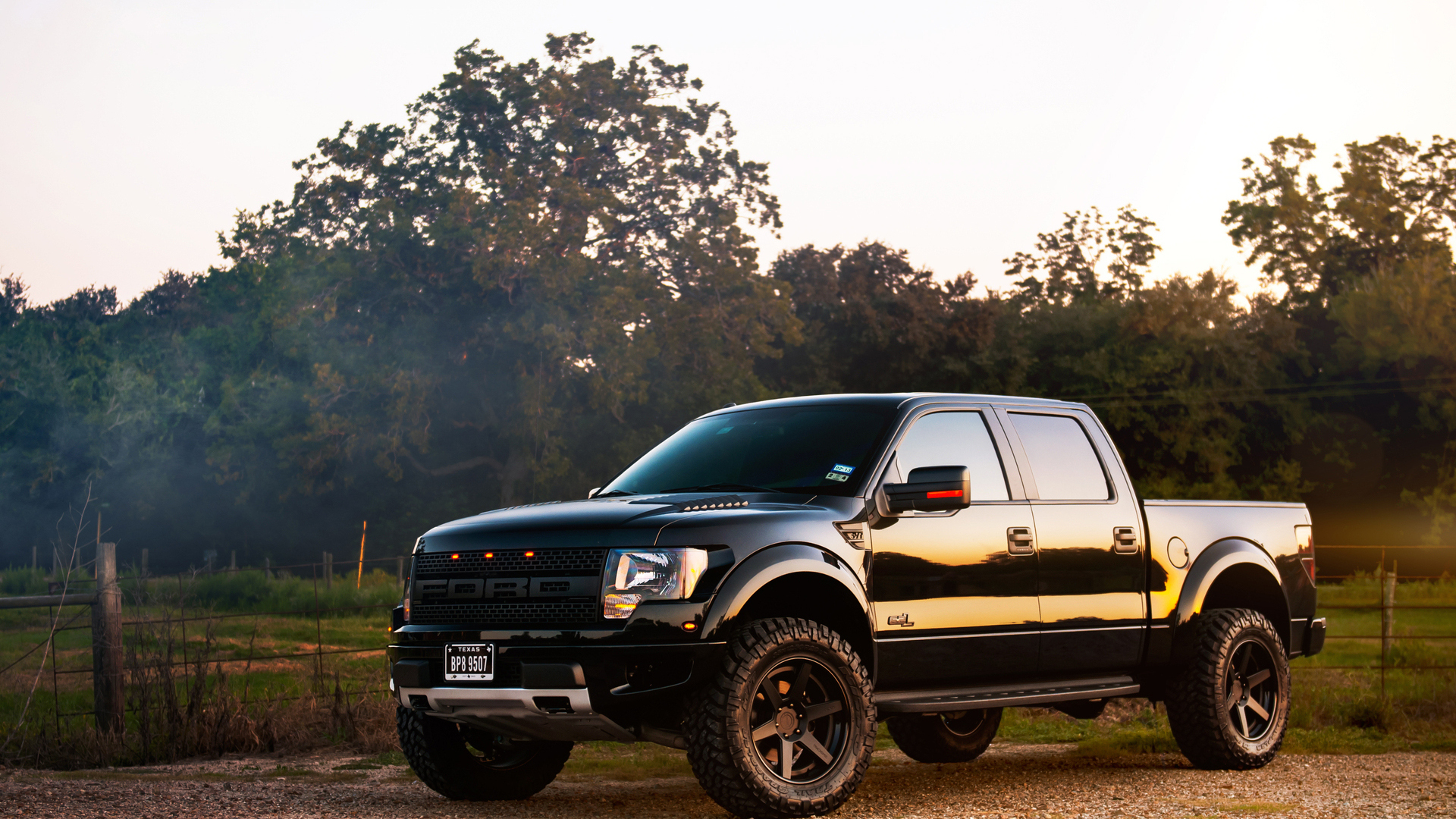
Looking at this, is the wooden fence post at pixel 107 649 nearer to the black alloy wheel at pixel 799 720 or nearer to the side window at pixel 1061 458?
the black alloy wheel at pixel 799 720

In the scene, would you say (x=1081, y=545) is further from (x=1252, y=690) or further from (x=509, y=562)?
(x=509, y=562)

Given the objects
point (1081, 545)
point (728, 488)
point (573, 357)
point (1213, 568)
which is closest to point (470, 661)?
point (728, 488)

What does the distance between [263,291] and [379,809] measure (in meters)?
48.9

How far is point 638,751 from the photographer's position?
10531 millimetres

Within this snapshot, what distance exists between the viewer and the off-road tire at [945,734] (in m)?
9.45

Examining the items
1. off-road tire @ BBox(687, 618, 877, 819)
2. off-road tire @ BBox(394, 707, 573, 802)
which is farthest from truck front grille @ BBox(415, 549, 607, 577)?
off-road tire @ BBox(394, 707, 573, 802)

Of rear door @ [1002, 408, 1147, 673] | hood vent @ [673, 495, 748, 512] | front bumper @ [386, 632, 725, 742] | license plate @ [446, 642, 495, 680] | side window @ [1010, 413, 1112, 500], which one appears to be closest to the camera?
front bumper @ [386, 632, 725, 742]

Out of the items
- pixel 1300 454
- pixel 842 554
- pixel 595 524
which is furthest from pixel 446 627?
pixel 1300 454

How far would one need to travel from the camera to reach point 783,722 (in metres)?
6.41

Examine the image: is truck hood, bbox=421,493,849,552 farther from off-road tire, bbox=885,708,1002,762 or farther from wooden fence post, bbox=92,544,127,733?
wooden fence post, bbox=92,544,127,733

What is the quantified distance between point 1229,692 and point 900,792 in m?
2.29

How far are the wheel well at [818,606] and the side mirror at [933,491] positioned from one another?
509 mm

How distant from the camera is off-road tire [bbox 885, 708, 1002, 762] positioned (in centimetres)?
945

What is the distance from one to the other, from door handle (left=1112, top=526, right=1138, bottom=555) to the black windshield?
170 cm
